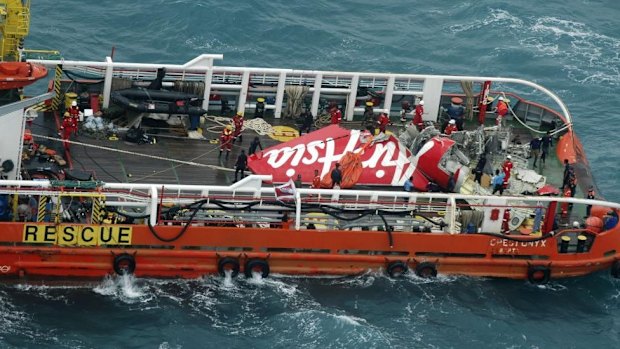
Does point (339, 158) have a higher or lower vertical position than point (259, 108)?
lower

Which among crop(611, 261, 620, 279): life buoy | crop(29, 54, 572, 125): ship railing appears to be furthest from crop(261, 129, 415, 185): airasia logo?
crop(611, 261, 620, 279): life buoy

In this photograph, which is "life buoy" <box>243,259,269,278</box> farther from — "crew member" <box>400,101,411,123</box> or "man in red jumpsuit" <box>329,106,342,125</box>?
"crew member" <box>400,101,411,123</box>

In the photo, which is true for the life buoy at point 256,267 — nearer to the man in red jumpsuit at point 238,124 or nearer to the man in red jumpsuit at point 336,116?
the man in red jumpsuit at point 238,124

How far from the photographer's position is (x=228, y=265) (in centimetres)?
3525

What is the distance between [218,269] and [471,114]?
11063mm

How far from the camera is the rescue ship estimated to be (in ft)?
113

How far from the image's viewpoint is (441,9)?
5803cm

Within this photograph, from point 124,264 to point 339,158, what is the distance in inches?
267

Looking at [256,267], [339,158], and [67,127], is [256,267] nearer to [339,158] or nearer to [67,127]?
[339,158]

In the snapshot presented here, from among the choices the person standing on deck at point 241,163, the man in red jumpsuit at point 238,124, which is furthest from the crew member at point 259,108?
the person standing on deck at point 241,163

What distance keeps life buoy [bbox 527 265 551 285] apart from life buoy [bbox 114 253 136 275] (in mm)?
10575

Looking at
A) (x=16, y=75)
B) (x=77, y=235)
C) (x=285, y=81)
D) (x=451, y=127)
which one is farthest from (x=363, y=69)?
(x=77, y=235)

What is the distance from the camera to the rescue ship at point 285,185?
34562 mm

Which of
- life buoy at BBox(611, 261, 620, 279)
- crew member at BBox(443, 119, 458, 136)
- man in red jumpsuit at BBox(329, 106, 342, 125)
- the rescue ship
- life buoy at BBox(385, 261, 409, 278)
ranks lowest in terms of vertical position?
life buoy at BBox(385, 261, 409, 278)
